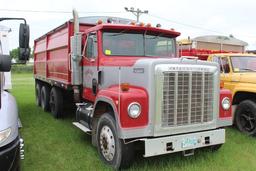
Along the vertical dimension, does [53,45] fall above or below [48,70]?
above

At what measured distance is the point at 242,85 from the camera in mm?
7738

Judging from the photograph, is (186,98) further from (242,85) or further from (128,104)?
(242,85)

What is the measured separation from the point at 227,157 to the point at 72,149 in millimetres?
2925

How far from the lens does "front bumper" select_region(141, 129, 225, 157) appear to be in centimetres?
475

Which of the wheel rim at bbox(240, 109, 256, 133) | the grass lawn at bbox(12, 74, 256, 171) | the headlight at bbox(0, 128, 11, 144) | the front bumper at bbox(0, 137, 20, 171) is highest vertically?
the headlight at bbox(0, 128, 11, 144)

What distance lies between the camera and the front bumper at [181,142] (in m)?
4.75

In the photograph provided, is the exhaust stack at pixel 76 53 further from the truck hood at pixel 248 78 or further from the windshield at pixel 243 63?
the windshield at pixel 243 63

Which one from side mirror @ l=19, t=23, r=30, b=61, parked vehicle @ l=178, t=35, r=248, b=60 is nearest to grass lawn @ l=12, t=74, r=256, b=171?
side mirror @ l=19, t=23, r=30, b=61

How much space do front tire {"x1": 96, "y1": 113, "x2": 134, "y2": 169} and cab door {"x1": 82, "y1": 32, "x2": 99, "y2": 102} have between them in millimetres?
1178

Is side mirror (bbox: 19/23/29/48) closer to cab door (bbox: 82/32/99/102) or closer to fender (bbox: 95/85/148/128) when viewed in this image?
cab door (bbox: 82/32/99/102)

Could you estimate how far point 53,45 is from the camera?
30.2 ft

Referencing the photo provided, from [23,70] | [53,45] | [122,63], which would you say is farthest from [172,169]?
[23,70]

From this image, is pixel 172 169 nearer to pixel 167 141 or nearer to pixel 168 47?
pixel 167 141

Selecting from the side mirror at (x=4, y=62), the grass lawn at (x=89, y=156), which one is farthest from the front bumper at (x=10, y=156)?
the grass lawn at (x=89, y=156)
